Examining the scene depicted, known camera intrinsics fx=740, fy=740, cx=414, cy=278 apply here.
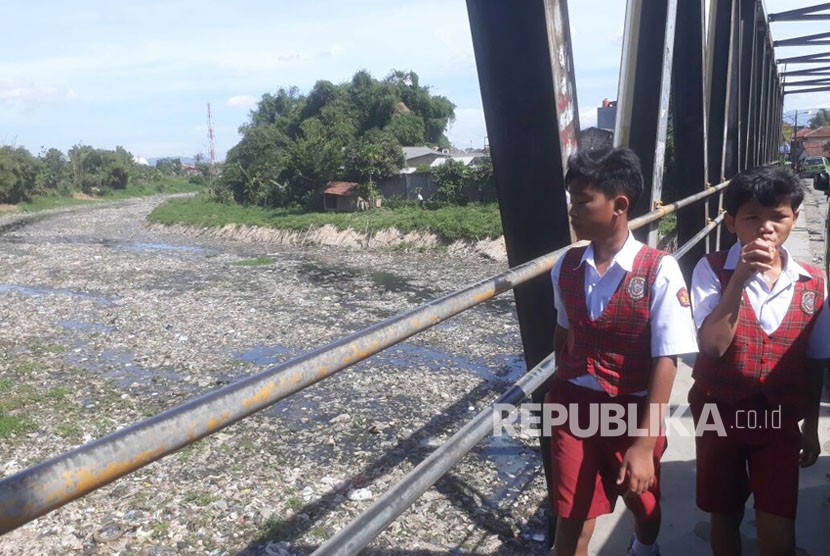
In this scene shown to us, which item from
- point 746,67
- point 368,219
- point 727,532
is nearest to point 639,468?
point 727,532

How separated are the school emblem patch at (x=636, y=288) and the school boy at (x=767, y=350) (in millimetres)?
221

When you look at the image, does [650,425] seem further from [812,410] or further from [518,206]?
[518,206]

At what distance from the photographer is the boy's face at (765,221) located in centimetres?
197

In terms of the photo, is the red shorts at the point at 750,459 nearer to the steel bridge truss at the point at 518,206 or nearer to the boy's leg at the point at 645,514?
the boy's leg at the point at 645,514

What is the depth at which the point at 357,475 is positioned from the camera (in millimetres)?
5672

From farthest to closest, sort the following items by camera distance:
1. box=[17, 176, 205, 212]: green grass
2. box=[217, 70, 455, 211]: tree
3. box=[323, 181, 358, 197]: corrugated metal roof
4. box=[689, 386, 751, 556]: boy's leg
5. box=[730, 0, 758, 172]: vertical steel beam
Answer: box=[17, 176, 205, 212]: green grass < box=[217, 70, 455, 211]: tree < box=[323, 181, 358, 197]: corrugated metal roof < box=[730, 0, 758, 172]: vertical steel beam < box=[689, 386, 751, 556]: boy's leg

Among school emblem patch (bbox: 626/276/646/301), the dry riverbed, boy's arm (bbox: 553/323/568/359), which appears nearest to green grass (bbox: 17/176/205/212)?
the dry riverbed

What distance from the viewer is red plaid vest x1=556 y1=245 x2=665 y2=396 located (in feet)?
6.23

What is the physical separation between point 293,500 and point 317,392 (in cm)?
266

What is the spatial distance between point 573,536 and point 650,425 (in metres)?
0.38

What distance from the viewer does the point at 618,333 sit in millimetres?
1911

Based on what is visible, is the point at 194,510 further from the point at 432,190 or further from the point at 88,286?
the point at 432,190

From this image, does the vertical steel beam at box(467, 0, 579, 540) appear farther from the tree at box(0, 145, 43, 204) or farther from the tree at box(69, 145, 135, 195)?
the tree at box(69, 145, 135, 195)

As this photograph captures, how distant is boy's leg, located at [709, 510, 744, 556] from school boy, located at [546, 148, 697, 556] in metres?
0.24
